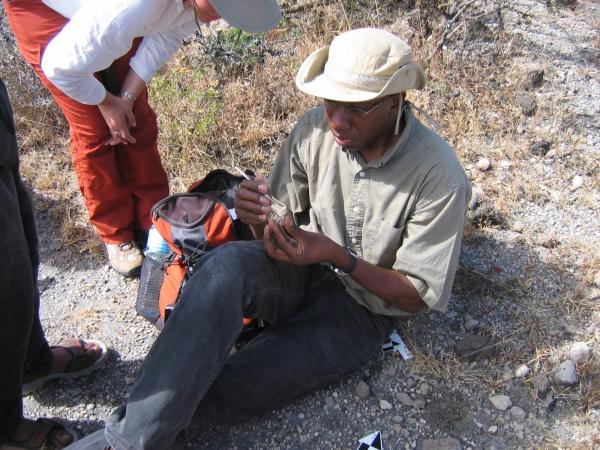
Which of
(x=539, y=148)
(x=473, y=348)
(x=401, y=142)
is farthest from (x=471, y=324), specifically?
(x=539, y=148)

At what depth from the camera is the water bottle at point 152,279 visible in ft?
8.52

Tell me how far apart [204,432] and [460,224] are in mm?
1226

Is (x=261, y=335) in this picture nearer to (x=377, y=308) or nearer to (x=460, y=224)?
(x=377, y=308)

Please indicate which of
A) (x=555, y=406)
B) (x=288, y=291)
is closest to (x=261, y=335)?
(x=288, y=291)

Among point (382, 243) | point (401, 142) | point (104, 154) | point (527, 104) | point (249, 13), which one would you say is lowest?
point (527, 104)

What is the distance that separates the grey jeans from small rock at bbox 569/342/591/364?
778 mm

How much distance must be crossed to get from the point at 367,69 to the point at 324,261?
2.20 ft

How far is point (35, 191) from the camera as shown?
345 cm

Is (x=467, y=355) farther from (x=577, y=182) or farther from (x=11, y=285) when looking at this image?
(x=11, y=285)

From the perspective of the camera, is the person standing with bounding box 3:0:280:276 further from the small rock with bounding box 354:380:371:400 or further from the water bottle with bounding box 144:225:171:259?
the small rock with bounding box 354:380:371:400

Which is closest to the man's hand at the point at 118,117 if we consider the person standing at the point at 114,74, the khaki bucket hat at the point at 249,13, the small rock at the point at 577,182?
the person standing at the point at 114,74

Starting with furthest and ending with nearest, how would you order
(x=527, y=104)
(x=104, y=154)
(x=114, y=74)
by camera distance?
(x=527, y=104), (x=104, y=154), (x=114, y=74)

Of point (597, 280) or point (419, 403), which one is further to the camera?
point (597, 280)

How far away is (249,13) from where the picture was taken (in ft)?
7.16
